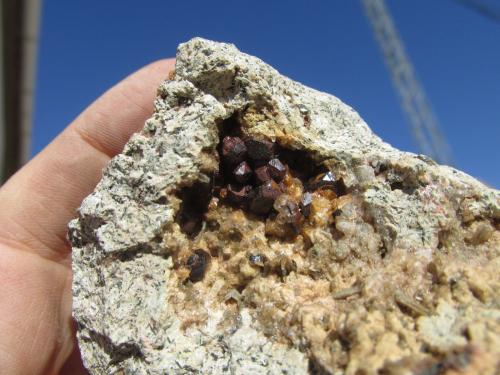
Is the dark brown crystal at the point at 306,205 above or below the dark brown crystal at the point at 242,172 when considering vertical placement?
above

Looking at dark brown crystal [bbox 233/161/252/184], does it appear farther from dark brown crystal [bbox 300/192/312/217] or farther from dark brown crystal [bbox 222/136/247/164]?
dark brown crystal [bbox 300/192/312/217]

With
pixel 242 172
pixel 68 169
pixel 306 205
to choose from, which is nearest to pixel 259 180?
pixel 242 172

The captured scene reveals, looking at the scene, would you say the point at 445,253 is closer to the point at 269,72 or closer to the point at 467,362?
the point at 467,362

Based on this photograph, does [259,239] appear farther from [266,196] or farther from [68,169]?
[68,169]

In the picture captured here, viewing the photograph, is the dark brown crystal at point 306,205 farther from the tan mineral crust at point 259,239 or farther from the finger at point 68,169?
the finger at point 68,169

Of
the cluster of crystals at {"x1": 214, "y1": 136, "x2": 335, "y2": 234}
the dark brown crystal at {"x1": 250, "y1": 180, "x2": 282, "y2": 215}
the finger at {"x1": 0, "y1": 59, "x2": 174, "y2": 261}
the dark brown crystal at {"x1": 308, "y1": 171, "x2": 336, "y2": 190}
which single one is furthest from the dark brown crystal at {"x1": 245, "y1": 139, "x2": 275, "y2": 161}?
the finger at {"x1": 0, "y1": 59, "x2": 174, "y2": 261}

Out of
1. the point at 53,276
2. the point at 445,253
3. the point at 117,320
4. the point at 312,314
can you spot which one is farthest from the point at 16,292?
the point at 445,253

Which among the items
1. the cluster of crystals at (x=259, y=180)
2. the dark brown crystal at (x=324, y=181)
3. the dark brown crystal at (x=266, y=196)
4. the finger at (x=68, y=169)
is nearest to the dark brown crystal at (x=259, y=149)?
the cluster of crystals at (x=259, y=180)
